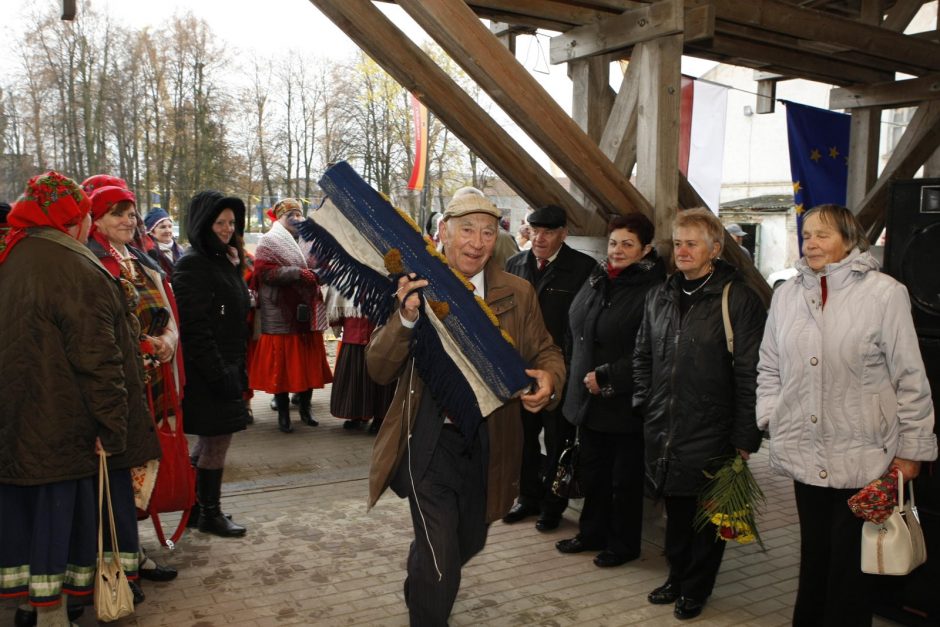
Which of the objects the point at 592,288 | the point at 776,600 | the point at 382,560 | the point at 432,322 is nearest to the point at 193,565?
the point at 382,560

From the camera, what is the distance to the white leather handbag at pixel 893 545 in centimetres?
316

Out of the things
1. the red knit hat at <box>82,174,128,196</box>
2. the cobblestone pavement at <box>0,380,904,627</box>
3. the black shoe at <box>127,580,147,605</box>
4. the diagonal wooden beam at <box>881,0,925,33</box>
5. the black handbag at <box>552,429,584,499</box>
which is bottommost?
the cobblestone pavement at <box>0,380,904,627</box>

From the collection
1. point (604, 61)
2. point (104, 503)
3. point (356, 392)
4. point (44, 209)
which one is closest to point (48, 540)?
point (104, 503)

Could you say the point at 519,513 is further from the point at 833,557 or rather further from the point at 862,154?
the point at 862,154

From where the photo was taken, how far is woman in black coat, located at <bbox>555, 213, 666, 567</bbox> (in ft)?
15.1

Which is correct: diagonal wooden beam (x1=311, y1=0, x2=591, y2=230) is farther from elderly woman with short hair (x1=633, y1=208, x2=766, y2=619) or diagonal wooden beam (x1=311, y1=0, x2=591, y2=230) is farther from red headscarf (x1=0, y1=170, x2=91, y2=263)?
red headscarf (x1=0, y1=170, x2=91, y2=263)

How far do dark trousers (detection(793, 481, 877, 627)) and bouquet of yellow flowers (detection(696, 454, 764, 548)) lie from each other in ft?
1.06

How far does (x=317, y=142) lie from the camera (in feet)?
69.3

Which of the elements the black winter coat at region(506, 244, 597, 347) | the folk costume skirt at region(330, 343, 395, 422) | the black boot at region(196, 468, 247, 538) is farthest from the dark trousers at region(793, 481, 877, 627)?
the folk costume skirt at region(330, 343, 395, 422)

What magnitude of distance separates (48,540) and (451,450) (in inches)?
67.7

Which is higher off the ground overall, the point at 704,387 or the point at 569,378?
the point at 704,387

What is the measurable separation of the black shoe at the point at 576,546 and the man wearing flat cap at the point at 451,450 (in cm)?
154

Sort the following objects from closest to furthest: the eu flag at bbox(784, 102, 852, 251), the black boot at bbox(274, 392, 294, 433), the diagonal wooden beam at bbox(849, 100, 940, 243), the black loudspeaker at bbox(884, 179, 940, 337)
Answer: the black loudspeaker at bbox(884, 179, 940, 337), the diagonal wooden beam at bbox(849, 100, 940, 243), the black boot at bbox(274, 392, 294, 433), the eu flag at bbox(784, 102, 852, 251)

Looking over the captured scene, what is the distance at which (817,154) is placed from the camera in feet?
26.3
